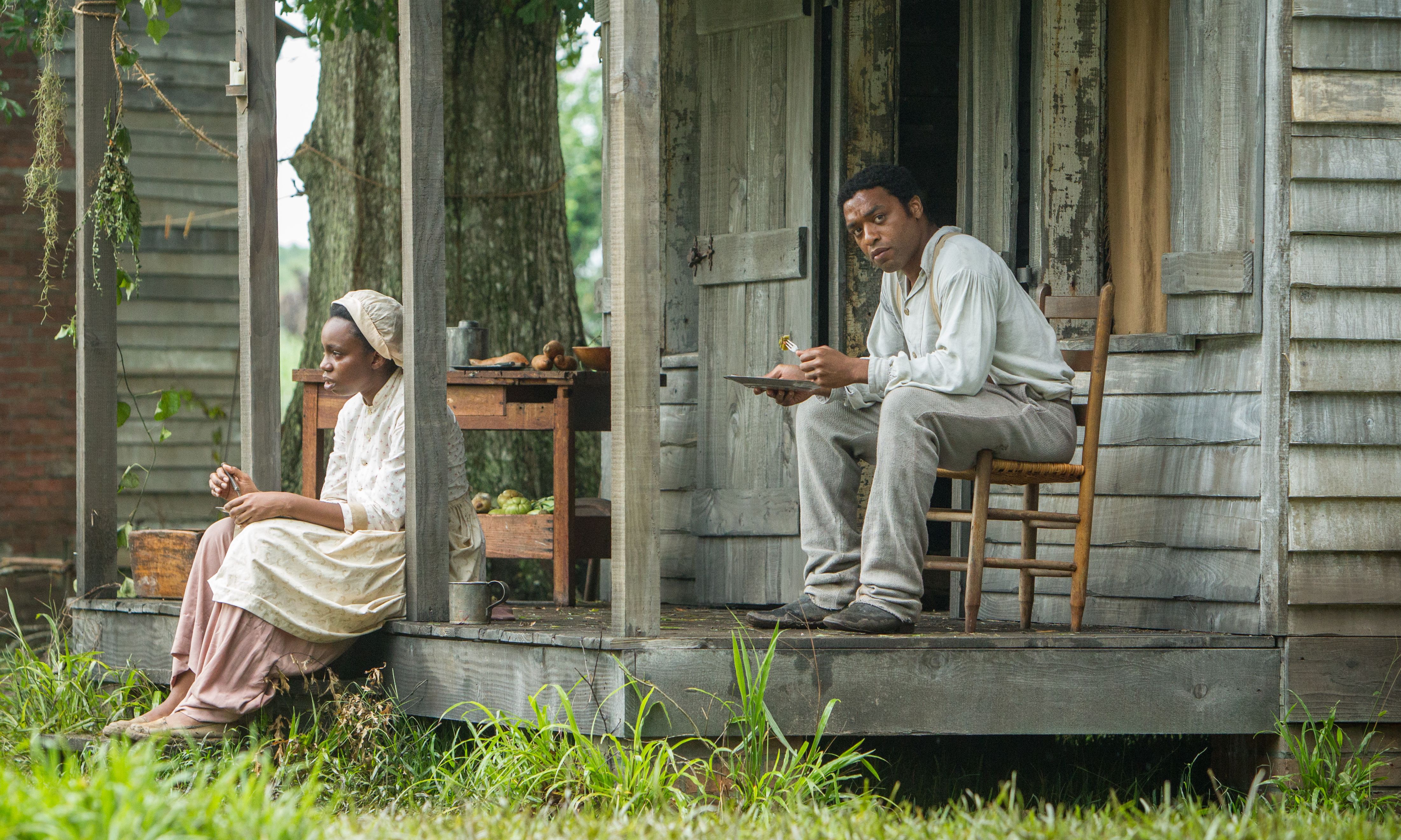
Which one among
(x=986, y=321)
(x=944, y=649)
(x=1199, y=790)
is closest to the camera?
(x=944, y=649)

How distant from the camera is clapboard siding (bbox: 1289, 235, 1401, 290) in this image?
4363 millimetres

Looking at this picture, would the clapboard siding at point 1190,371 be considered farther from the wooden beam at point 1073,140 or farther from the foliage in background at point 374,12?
the foliage in background at point 374,12

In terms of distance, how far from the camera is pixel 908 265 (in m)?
4.59

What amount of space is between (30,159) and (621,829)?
7.03 m

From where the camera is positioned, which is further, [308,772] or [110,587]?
[110,587]

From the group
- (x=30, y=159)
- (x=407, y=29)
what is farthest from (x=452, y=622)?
(x=30, y=159)

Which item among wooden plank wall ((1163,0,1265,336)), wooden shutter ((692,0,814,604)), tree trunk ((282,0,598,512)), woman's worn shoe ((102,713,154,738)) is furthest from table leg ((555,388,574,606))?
tree trunk ((282,0,598,512))

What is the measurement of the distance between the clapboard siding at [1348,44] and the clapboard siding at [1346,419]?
3.19ft

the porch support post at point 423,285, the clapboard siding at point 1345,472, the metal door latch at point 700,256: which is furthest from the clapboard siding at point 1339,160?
the porch support post at point 423,285

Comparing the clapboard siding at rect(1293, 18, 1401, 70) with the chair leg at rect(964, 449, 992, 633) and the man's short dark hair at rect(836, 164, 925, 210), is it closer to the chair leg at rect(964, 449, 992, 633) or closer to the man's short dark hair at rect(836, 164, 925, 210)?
the man's short dark hair at rect(836, 164, 925, 210)

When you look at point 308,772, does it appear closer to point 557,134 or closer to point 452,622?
point 452,622

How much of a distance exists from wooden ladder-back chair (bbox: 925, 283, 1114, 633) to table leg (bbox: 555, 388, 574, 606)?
1619mm

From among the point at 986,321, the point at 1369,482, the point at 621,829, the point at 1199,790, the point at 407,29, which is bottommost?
the point at 1199,790

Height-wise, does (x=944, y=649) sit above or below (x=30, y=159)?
below
